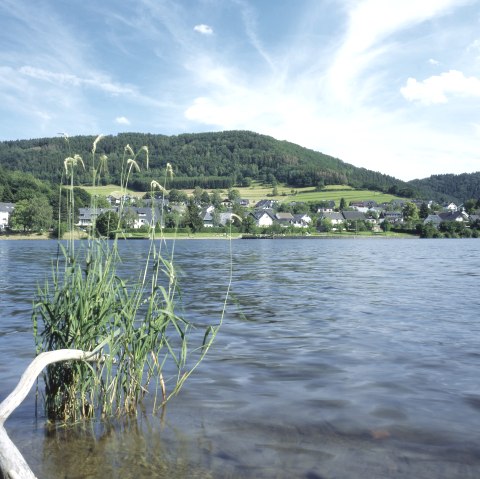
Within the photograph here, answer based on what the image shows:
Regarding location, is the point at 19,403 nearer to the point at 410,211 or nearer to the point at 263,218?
the point at 263,218

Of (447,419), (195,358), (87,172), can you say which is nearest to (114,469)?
(87,172)

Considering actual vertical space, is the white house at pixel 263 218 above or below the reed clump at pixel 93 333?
above

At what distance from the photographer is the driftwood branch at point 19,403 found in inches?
178

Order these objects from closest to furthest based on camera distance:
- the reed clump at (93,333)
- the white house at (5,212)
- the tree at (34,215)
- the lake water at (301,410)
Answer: the lake water at (301,410) → the reed clump at (93,333) → the tree at (34,215) → the white house at (5,212)

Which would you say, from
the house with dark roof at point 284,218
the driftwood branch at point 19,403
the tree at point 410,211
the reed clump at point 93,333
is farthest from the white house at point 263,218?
the driftwood branch at point 19,403

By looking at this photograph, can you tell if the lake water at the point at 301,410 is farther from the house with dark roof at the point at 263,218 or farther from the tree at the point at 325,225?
the house with dark roof at the point at 263,218

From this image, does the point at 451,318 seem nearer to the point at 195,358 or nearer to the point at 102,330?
the point at 195,358

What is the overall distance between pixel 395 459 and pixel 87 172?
5.71 m

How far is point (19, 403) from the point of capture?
525cm

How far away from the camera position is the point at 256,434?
7.17 metres

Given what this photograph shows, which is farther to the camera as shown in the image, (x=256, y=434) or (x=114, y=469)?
(x=256, y=434)

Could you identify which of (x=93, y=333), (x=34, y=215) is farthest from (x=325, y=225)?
(x=93, y=333)

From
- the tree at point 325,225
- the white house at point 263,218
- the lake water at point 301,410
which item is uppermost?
the white house at point 263,218

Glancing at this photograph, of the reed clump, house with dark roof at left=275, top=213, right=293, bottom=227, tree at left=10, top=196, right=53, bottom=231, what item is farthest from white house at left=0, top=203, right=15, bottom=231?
the reed clump
